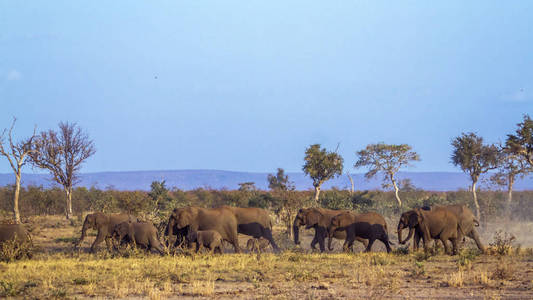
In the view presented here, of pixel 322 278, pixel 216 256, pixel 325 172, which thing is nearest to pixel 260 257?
pixel 216 256

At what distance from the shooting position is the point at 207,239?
17.9 metres

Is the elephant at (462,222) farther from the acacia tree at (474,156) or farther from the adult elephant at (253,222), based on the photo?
the acacia tree at (474,156)

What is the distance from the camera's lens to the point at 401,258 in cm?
1634

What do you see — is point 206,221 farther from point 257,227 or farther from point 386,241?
point 386,241

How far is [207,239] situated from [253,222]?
262 centimetres

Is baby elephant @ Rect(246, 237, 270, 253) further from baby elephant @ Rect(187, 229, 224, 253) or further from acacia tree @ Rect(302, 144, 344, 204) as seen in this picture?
acacia tree @ Rect(302, 144, 344, 204)

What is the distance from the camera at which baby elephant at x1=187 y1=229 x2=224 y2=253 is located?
1778 centimetres

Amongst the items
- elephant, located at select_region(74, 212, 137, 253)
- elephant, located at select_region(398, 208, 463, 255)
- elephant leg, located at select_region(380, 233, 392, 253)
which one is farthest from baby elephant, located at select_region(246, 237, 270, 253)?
elephant, located at select_region(398, 208, 463, 255)

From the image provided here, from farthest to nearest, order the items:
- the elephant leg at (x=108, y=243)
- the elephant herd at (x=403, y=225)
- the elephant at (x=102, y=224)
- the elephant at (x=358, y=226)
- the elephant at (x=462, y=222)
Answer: the elephant at (x=102, y=224)
the elephant leg at (x=108, y=243)
the elephant at (x=358, y=226)
the elephant at (x=462, y=222)
the elephant herd at (x=403, y=225)

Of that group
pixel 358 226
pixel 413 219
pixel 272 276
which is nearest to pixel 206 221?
pixel 358 226

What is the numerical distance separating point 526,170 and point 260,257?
22246mm

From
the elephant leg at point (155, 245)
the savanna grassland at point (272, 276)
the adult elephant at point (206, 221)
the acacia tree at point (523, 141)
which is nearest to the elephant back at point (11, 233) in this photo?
the savanna grassland at point (272, 276)

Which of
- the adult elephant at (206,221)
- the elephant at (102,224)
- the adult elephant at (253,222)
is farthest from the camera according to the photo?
the adult elephant at (253,222)

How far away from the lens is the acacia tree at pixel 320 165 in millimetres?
41719
